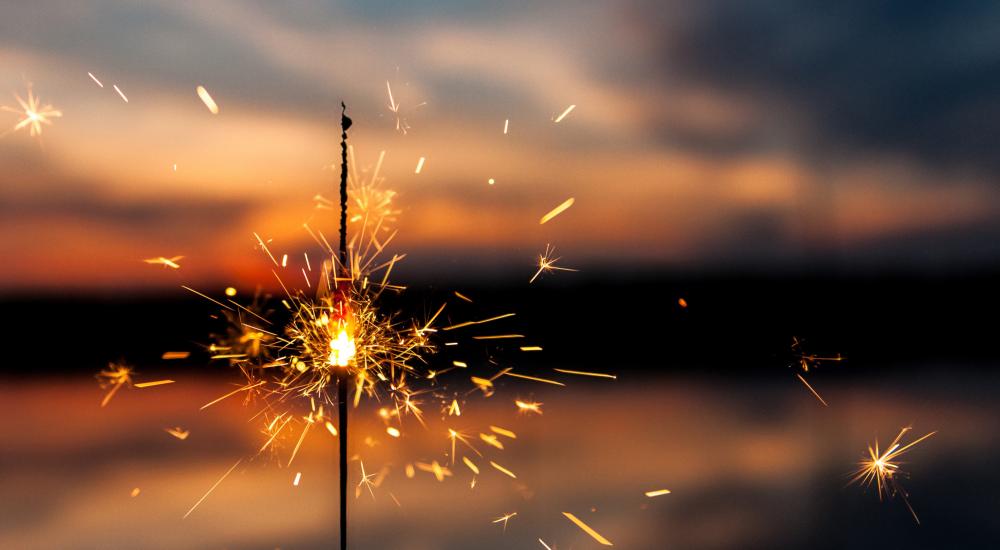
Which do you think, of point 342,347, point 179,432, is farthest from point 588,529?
point 179,432

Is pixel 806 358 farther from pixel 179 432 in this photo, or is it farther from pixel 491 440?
pixel 179 432

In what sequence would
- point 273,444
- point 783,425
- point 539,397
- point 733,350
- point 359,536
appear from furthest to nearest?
point 733,350 → point 539,397 → point 783,425 → point 273,444 → point 359,536

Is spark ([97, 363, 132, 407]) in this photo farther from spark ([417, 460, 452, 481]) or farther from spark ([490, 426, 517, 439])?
spark ([417, 460, 452, 481])

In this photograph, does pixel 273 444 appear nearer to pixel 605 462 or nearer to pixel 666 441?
pixel 605 462

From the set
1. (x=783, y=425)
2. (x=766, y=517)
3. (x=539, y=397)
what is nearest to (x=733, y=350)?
(x=539, y=397)

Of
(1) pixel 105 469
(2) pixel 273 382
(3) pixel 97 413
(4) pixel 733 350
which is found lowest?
(2) pixel 273 382

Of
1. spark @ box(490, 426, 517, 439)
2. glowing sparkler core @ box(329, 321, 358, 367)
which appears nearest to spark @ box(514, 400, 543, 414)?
spark @ box(490, 426, 517, 439)
